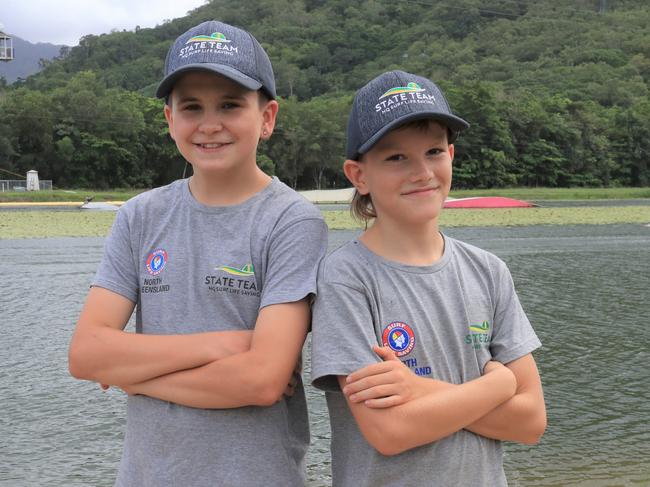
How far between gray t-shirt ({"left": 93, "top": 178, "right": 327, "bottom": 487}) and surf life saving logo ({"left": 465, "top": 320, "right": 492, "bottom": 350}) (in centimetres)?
37

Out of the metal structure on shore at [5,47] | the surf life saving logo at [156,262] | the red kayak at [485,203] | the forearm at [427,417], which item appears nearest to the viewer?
the forearm at [427,417]

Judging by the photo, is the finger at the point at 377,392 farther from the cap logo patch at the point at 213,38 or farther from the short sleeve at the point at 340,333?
the cap logo patch at the point at 213,38

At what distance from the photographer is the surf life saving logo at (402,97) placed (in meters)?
1.69

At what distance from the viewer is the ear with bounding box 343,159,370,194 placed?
1829mm

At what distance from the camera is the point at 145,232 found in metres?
1.85

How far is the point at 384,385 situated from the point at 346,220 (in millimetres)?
16732

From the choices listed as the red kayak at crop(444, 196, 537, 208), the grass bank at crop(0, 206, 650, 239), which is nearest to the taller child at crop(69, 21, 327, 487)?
the grass bank at crop(0, 206, 650, 239)

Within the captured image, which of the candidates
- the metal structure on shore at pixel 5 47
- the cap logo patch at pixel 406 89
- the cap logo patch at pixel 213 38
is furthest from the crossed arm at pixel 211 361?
the metal structure on shore at pixel 5 47

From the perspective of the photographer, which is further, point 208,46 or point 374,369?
point 208,46

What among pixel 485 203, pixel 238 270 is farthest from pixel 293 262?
pixel 485 203

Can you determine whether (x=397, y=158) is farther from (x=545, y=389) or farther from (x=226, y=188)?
(x=545, y=389)

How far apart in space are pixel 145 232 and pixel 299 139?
44.2 meters

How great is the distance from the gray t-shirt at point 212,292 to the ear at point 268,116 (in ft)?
0.47

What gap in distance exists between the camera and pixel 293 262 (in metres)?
1.74
